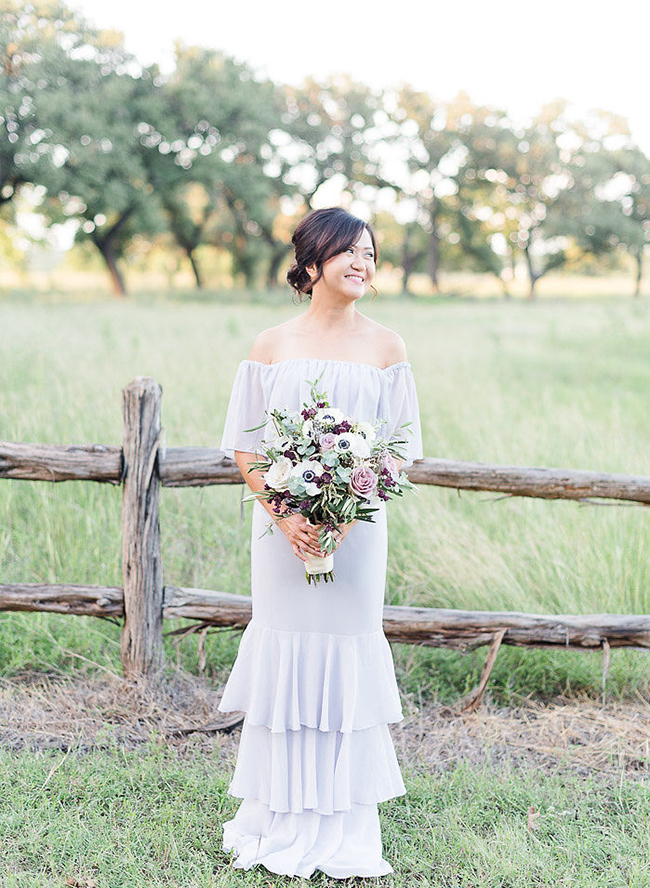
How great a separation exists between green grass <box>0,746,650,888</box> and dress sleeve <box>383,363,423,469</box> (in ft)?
4.88

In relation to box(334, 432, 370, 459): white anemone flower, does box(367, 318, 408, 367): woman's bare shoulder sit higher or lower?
higher

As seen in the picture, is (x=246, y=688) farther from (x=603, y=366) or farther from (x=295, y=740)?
(x=603, y=366)

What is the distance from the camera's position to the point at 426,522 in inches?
201

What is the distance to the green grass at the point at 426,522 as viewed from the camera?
4.43m

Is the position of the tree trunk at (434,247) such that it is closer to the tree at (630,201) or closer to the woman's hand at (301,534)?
the tree at (630,201)

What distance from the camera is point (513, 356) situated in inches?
518

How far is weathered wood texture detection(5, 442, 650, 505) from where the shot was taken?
405 cm

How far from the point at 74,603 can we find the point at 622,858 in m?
2.75

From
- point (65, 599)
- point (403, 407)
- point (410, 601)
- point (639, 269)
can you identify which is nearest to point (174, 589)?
point (65, 599)

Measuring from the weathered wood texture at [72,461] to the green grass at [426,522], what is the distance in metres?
0.96

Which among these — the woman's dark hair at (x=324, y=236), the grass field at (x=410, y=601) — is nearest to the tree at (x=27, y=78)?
the grass field at (x=410, y=601)

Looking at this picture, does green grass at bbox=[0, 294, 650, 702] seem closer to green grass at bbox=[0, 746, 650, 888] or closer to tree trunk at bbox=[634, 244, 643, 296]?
green grass at bbox=[0, 746, 650, 888]

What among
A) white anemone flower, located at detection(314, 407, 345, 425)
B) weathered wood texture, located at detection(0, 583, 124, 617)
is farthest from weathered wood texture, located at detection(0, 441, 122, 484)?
white anemone flower, located at detection(314, 407, 345, 425)

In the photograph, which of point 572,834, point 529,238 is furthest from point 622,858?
point 529,238
